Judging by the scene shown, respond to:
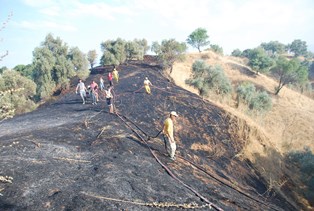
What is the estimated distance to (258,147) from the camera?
22.0m

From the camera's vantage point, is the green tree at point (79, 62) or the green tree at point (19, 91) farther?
the green tree at point (79, 62)

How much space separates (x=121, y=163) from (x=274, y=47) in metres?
83.4

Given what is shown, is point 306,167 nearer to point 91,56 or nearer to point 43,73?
point 43,73

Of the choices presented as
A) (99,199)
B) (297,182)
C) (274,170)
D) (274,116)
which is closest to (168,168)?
(99,199)

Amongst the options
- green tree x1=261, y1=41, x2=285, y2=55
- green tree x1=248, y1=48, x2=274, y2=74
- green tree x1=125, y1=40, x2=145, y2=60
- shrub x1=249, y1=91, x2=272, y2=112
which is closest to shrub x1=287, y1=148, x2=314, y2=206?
shrub x1=249, y1=91, x2=272, y2=112

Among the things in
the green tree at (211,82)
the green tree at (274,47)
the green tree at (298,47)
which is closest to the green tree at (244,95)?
the green tree at (211,82)

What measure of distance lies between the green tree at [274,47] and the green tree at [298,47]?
3751mm

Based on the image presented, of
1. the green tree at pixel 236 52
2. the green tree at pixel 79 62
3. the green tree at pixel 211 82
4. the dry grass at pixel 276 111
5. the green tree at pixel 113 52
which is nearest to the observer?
the dry grass at pixel 276 111

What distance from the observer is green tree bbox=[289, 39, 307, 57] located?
8794 centimetres

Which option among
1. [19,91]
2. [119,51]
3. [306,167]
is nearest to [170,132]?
[306,167]

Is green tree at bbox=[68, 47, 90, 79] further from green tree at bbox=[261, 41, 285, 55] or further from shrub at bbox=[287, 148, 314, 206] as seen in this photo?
green tree at bbox=[261, 41, 285, 55]

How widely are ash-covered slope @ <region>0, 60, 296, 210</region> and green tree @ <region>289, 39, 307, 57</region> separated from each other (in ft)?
250

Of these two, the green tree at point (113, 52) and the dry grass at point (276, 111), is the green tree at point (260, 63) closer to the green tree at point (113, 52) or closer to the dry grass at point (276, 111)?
the dry grass at point (276, 111)

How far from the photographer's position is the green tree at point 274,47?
85.5m
